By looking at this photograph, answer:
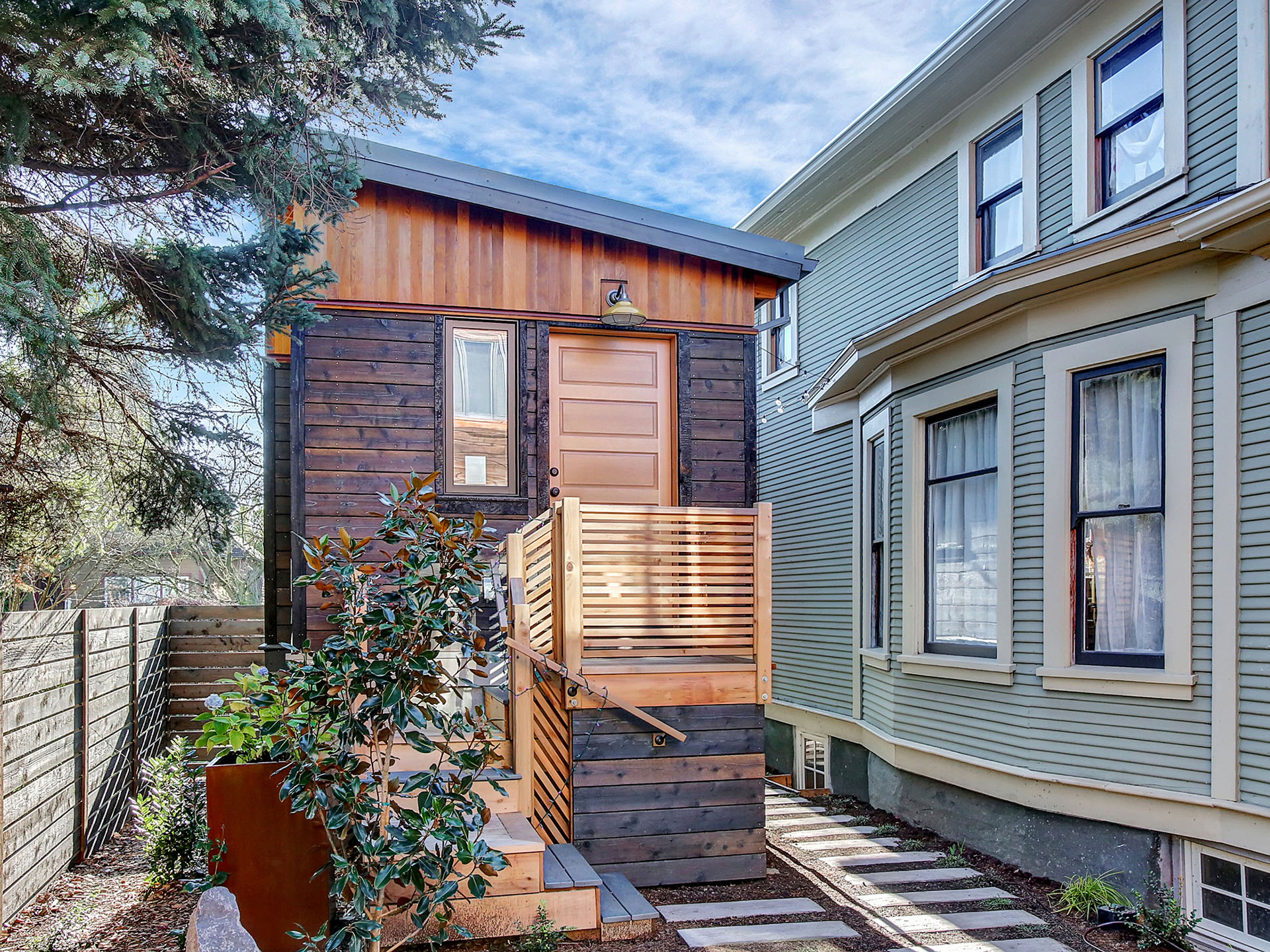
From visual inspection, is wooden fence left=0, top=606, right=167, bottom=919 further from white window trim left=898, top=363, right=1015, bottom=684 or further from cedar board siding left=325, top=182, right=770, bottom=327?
white window trim left=898, top=363, right=1015, bottom=684

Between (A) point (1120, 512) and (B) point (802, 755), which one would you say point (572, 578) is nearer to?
(A) point (1120, 512)

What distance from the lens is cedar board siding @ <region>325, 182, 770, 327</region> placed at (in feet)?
23.6

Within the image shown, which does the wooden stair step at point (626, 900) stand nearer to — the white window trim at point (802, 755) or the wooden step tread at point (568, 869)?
the wooden step tread at point (568, 869)

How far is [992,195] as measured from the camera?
29.0 ft

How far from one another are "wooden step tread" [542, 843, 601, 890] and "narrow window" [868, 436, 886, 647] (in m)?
4.86

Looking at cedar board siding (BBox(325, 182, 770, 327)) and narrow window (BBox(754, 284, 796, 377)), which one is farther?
narrow window (BBox(754, 284, 796, 377))

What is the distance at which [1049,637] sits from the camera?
6402 mm

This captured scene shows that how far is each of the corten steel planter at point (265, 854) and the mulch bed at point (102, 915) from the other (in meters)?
0.43

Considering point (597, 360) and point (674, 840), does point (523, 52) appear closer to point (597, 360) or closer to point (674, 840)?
point (597, 360)

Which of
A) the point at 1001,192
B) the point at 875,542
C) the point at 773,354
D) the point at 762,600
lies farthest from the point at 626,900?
the point at 773,354

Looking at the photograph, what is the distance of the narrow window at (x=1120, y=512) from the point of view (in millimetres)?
5906

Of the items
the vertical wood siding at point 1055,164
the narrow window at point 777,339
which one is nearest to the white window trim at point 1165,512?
the vertical wood siding at point 1055,164

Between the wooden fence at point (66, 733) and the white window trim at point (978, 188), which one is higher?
the white window trim at point (978, 188)

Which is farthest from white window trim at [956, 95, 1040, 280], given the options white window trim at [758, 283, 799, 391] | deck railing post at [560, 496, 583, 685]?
deck railing post at [560, 496, 583, 685]
